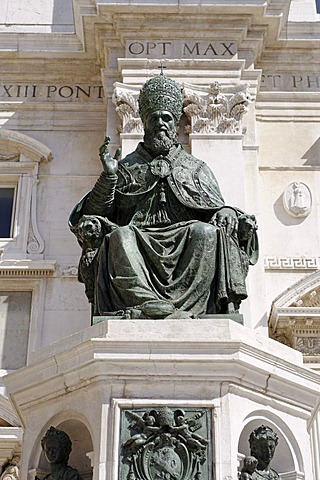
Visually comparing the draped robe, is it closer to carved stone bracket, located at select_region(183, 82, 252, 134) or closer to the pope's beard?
the pope's beard

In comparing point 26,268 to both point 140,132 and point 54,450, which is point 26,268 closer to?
point 140,132

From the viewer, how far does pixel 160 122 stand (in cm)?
656

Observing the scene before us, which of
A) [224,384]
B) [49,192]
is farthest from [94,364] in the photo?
[49,192]

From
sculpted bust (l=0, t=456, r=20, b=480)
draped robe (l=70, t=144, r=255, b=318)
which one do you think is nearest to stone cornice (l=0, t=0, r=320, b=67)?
sculpted bust (l=0, t=456, r=20, b=480)

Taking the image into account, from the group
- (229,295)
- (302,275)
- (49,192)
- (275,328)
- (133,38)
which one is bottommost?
(229,295)

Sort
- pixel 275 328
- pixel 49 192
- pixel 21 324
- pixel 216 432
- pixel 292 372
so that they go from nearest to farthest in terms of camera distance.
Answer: pixel 216 432
pixel 292 372
pixel 275 328
pixel 21 324
pixel 49 192

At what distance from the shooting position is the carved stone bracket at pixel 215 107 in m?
12.4

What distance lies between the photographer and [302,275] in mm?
11844

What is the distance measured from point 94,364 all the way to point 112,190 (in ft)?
5.02

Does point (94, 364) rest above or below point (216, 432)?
above

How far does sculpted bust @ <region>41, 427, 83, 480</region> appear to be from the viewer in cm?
516

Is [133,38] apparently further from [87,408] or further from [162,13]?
[87,408]

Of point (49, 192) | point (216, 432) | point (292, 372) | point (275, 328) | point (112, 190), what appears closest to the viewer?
point (216, 432)

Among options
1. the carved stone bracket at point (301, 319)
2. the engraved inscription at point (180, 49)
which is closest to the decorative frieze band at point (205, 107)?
the engraved inscription at point (180, 49)
